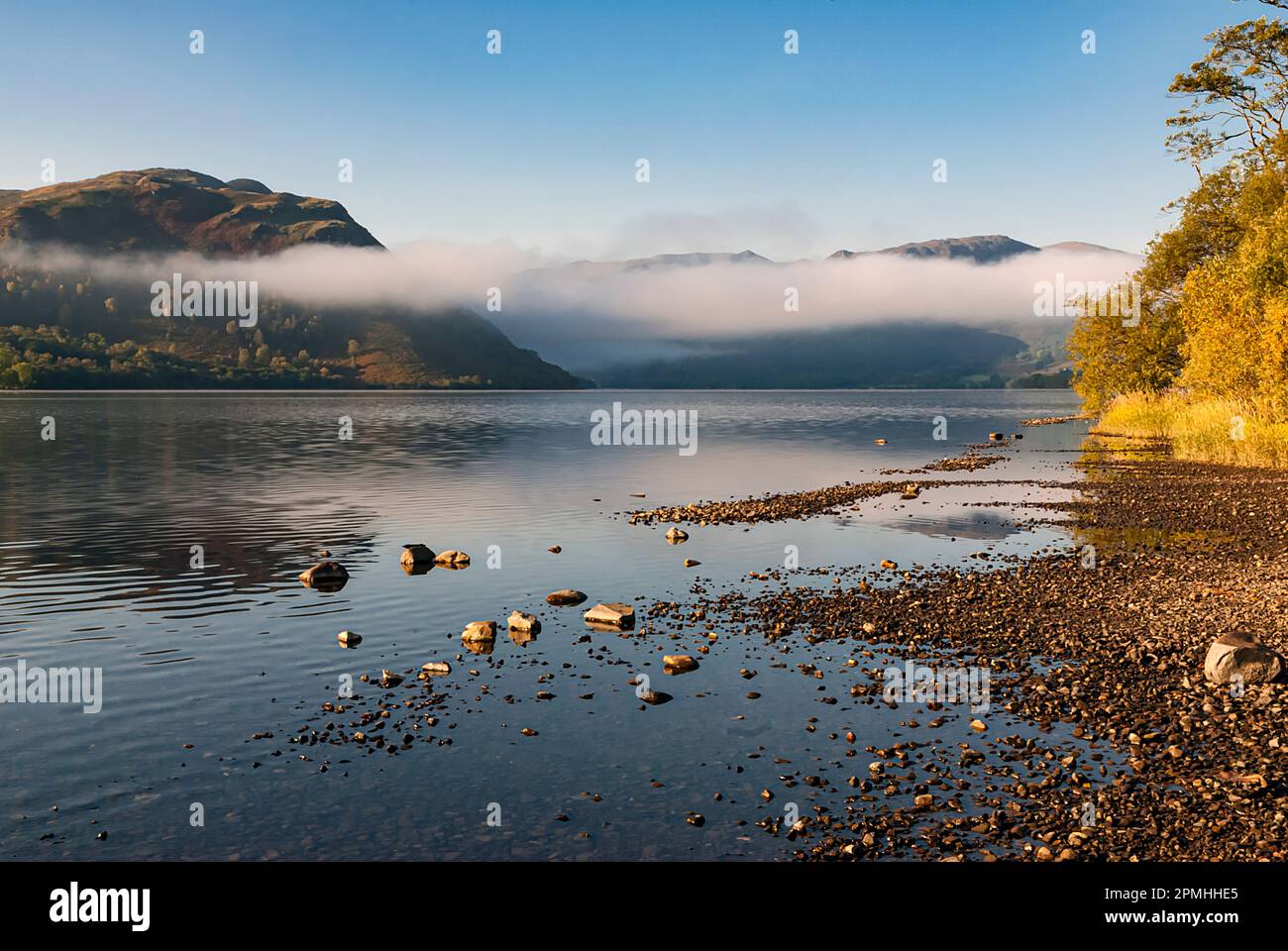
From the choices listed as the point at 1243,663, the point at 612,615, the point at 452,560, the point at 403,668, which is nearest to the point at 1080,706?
the point at 1243,663

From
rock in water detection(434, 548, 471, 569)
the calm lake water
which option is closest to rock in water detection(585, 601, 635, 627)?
the calm lake water

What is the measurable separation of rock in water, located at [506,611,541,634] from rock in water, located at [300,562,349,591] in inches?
377

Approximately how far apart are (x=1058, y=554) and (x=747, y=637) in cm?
1747

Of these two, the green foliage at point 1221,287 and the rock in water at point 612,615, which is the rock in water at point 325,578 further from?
the green foliage at point 1221,287

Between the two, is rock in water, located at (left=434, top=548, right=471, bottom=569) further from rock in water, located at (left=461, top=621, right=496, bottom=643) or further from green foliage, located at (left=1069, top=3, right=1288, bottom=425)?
green foliage, located at (left=1069, top=3, right=1288, bottom=425)

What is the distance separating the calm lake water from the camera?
15.1 meters

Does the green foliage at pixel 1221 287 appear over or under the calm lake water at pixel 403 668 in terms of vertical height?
over

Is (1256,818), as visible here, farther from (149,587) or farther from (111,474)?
(111,474)

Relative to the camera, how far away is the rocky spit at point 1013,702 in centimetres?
1393

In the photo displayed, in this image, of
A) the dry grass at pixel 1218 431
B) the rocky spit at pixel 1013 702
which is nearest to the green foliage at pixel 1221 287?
the dry grass at pixel 1218 431

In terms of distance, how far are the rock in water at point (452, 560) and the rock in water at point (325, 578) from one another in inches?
168

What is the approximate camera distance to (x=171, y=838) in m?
14.7

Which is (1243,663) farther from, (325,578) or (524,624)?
(325,578)
